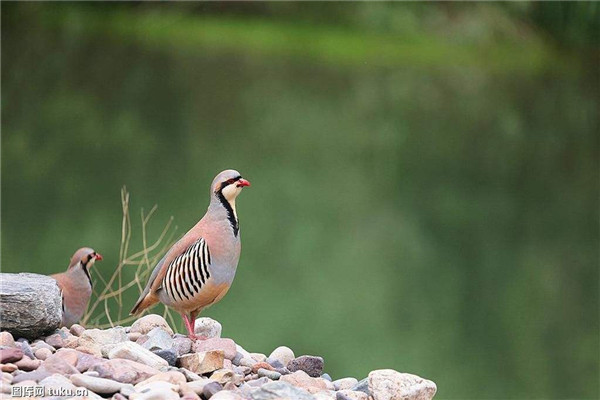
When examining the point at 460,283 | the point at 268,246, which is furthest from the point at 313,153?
the point at 460,283

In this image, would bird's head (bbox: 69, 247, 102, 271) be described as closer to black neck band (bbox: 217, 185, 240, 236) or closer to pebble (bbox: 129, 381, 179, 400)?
black neck band (bbox: 217, 185, 240, 236)

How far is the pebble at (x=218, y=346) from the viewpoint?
8.34 feet

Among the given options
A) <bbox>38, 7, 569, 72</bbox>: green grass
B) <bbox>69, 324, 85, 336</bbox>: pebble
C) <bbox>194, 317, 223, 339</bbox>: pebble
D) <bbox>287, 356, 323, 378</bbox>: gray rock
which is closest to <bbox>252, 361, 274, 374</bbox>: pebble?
<bbox>287, 356, 323, 378</bbox>: gray rock

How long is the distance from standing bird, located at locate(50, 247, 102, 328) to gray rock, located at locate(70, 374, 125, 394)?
36.5 inches

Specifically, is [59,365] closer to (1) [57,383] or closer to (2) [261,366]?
(1) [57,383]

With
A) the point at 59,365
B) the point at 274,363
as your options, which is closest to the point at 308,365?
the point at 274,363

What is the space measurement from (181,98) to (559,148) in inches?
119

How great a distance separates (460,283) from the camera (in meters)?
6.50

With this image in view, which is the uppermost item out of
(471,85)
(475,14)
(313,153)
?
(475,14)

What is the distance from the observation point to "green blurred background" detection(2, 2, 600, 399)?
20.1 feet

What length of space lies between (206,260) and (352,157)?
15.7 feet

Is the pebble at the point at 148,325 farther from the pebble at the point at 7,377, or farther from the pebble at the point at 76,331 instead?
the pebble at the point at 7,377

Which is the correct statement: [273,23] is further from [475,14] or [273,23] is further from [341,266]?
[341,266]

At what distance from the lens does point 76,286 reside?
10.1ft
